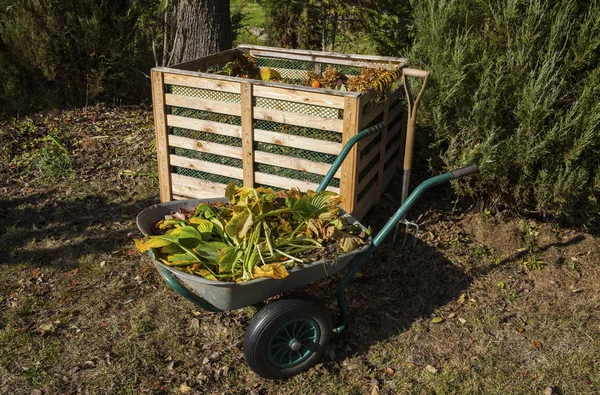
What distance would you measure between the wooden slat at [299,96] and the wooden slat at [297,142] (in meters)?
0.27

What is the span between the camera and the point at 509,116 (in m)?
4.50

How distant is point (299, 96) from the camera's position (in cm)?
→ 409

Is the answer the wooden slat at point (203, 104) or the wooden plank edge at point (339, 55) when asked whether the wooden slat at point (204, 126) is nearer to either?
the wooden slat at point (203, 104)

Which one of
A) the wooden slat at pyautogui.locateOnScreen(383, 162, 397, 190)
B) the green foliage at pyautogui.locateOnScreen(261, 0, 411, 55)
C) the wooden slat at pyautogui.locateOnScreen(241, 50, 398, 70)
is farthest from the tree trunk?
the wooden slat at pyautogui.locateOnScreen(383, 162, 397, 190)

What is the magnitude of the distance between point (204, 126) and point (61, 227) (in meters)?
1.55

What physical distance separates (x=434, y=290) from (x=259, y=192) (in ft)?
5.16

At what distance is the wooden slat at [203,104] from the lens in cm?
438

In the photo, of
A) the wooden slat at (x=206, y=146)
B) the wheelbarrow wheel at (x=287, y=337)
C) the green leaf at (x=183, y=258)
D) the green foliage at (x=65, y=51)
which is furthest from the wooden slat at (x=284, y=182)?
the green foliage at (x=65, y=51)

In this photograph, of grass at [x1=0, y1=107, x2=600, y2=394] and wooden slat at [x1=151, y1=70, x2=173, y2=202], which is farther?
wooden slat at [x1=151, y1=70, x2=173, y2=202]

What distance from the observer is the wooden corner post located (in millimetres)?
3943

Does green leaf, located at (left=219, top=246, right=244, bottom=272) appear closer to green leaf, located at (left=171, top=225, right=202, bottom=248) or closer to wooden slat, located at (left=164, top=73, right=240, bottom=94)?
green leaf, located at (left=171, top=225, right=202, bottom=248)

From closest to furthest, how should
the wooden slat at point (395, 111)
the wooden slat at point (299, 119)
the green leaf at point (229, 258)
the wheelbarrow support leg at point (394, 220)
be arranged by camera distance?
1. the green leaf at point (229, 258)
2. the wheelbarrow support leg at point (394, 220)
3. the wooden slat at point (299, 119)
4. the wooden slat at point (395, 111)

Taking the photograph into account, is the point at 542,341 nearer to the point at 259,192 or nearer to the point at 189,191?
the point at 259,192

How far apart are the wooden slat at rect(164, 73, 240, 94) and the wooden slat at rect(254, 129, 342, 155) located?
0.36 m
